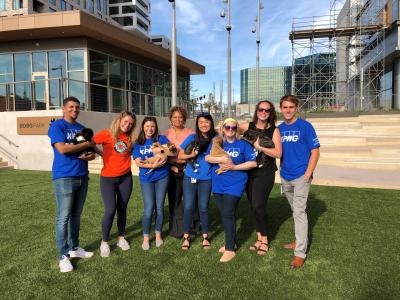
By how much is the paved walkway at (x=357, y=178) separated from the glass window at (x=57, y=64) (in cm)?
1327

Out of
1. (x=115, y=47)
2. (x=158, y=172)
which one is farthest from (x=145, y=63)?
(x=158, y=172)

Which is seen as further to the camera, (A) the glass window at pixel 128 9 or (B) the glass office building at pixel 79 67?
(A) the glass window at pixel 128 9

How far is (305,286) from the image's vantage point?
11.8ft

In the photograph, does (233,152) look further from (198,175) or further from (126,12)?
(126,12)

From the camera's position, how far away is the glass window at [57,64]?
1779cm

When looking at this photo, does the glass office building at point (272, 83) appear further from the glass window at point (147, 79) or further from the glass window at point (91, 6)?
the glass window at point (91, 6)

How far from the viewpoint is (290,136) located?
13.3 ft

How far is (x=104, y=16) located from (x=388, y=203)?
71.7m

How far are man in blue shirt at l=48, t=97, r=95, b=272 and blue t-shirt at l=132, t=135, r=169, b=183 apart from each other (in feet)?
1.98

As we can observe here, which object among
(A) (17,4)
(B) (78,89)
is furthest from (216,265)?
(A) (17,4)

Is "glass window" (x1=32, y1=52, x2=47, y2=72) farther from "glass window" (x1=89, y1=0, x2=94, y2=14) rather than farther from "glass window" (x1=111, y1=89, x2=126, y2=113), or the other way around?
"glass window" (x1=89, y1=0, x2=94, y2=14)

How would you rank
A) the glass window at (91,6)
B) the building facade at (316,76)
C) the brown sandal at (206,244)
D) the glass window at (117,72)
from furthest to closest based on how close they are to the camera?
1. the glass window at (91,6)
2. the building facade at (316,76)
3. the glass window at (117,72)
4. the brown sandal at (206,244)

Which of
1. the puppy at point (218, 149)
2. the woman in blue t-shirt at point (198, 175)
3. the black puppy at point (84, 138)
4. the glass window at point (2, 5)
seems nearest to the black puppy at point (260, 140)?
the puppy at point (218, 149)

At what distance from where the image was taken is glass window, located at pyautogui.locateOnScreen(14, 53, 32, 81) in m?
18.3
